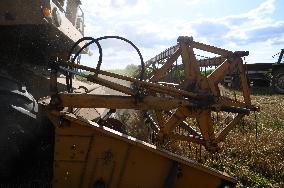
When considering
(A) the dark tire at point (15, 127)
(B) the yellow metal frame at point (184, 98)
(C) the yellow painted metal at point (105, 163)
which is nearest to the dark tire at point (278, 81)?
(B) the yellow metal frame at point (184, 98)

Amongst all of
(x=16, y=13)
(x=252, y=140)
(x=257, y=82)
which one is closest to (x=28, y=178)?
(x=16, y=13)

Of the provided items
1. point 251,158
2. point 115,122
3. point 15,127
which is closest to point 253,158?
point 251,158

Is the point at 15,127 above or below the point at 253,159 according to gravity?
above

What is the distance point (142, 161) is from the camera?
3631 mm

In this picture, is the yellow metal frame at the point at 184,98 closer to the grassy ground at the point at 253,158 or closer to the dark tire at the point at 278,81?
the grassy ground at the point at 253,158

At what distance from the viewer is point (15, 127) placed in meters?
3.88

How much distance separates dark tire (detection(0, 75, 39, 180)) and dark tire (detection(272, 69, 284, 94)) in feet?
47.5

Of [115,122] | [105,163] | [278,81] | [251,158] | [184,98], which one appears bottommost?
[251,158]

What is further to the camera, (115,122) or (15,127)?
(115,122)

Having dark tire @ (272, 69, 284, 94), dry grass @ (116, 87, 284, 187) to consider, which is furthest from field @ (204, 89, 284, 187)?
dark tire @ (272, 69, 284, 94)

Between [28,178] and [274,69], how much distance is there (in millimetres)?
15063

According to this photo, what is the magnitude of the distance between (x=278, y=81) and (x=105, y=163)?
1460cm

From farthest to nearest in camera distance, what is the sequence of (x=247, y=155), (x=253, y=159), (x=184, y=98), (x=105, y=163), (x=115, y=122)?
1. (x=247, y=155)
2. (x=253, y=159)
3. (x=115, y=122)
4. (x=184, y=98)
5. (x=105, y=163)

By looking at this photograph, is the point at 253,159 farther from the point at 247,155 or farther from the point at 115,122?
the point at 115,122
